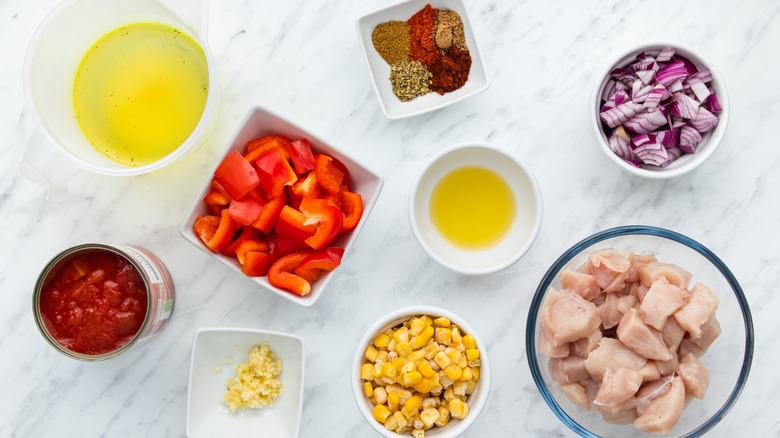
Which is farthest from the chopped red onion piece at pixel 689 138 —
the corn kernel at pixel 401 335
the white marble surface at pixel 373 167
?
the corn kernel at pixel 401 335

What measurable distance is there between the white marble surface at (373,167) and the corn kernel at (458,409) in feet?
1.17

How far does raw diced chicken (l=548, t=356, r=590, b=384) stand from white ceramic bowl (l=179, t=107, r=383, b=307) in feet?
2.19

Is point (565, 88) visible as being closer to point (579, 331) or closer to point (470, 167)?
point (470, 167)

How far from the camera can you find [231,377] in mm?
1914

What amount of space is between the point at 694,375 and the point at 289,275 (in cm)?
110

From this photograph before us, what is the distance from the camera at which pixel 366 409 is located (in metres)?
1.70

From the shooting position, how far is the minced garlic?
6.14 feet

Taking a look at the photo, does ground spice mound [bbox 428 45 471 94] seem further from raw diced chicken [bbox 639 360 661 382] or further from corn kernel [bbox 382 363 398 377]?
raw diced chicken [bbox 639 360 661 382]

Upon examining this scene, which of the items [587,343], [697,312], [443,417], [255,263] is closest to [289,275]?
[255,263]

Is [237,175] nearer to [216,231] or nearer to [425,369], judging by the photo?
[216,231]

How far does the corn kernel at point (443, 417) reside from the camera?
1.72 metres

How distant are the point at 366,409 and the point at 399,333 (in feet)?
0.74

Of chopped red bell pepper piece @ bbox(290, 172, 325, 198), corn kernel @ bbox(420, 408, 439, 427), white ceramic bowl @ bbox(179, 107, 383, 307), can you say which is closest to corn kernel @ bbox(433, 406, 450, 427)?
corn kernel @ bbox(420, 408, 439, 427)

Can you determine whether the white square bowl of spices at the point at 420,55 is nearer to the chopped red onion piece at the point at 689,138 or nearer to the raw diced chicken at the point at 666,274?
the chopped red onion piece at the point at 689,138
